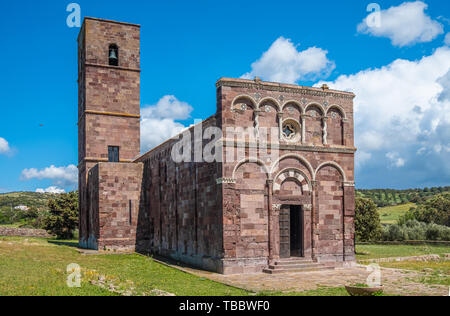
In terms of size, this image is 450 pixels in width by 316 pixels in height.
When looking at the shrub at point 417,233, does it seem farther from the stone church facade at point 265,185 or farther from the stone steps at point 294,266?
the stone steps at point 294,266

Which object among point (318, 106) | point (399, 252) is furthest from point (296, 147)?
point (399, 252)

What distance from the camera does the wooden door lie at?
20.6 metres

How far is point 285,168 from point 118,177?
13391mm

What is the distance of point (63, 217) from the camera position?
44.8m

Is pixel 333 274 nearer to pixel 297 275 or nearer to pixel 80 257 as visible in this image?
pixel 297 275

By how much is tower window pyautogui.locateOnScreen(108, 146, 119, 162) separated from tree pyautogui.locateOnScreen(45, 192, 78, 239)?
1407 centimetres

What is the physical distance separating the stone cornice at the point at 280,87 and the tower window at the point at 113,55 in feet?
54.8

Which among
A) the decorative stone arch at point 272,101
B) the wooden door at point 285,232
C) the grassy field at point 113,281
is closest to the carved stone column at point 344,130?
the decorative stone arch at point 272,101

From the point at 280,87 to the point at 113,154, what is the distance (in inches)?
671

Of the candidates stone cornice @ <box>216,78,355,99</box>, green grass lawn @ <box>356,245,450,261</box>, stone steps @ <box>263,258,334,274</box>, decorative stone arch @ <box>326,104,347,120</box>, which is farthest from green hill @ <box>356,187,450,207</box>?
stone steps @ <box>263,258,334,274</box>

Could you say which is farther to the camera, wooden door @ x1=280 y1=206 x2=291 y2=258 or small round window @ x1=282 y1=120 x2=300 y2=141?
small round window @ x1=282 y1=120 x2=300 y2=141

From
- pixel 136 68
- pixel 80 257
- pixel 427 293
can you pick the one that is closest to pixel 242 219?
pixel 427 293

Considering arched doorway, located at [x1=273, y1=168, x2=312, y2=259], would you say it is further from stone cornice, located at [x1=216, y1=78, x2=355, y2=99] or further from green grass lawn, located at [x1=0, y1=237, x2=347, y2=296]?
green grass lawn, located at [x1=0, y1=237, x2=347, y2=296]

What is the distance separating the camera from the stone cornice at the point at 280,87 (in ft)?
65.6
